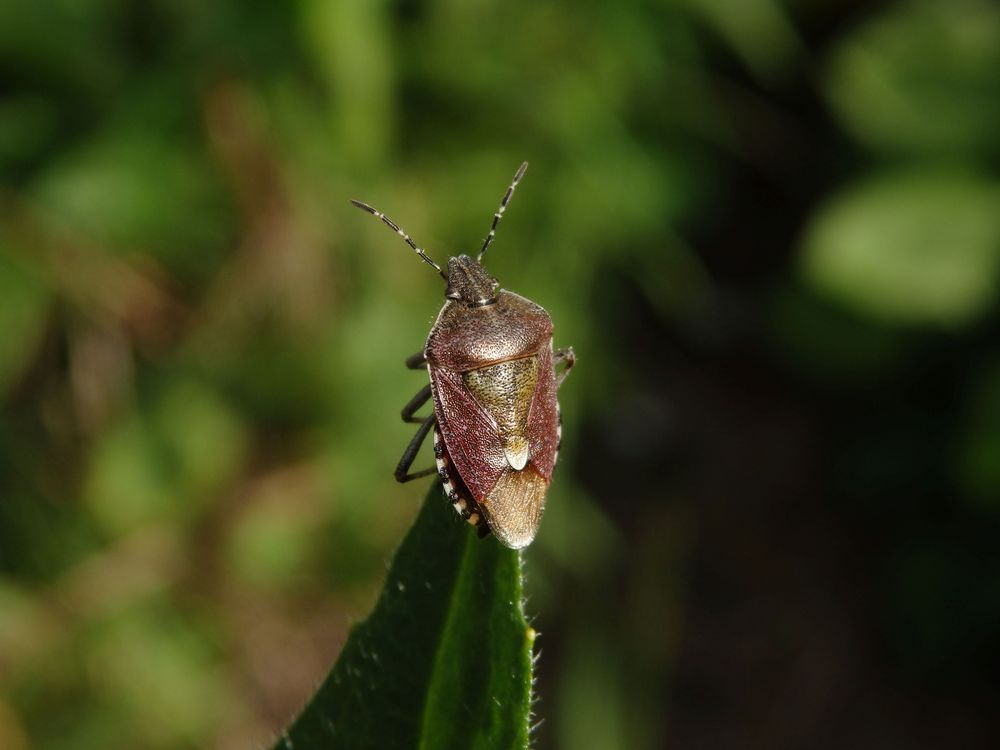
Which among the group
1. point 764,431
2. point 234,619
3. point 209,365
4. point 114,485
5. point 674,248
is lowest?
point 234,619

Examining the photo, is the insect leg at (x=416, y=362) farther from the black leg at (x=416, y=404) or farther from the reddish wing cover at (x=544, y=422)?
the reddish wing cover at (x=544, y=422)

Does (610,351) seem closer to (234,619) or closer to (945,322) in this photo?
(945,322)

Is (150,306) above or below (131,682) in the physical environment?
above

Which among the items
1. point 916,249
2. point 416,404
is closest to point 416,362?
point 416,404

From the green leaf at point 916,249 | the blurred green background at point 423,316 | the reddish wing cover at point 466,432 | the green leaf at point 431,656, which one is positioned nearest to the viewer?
the green leaf at point 431,656

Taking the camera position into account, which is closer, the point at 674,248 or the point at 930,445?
the point at 930,445

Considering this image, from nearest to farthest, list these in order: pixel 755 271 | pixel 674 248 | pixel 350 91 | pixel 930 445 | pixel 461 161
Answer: pixel 350 91 < pixel 461 161 < pixel 930 445 < pixel 674 248 < pixel 755 271

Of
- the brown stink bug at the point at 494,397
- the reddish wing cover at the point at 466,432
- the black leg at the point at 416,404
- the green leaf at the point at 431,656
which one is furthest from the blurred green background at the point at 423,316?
the green leaf at the point at 431,656

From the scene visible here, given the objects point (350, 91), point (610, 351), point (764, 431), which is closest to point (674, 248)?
point (610, 351)
